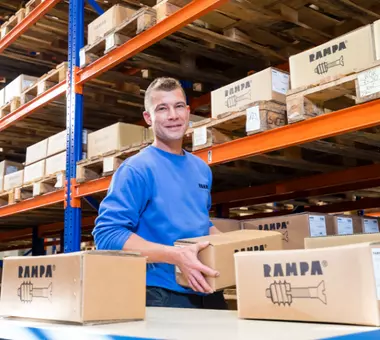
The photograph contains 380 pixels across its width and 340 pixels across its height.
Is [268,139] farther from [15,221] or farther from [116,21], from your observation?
[15,221]

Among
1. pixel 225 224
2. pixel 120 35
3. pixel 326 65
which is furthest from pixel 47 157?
pixel 326 65

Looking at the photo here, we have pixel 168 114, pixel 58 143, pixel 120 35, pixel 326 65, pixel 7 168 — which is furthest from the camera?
pixel 7 168

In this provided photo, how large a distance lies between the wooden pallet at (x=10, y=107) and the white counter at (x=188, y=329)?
16.2 feet

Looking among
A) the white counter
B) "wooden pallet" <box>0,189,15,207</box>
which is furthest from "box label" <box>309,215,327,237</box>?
"wooden pallet" <box>0,189,15,207</box>

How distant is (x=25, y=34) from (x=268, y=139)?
4.28 metres

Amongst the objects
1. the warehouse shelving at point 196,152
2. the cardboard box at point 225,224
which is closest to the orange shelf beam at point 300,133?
the warehouse shelving at point 196,152

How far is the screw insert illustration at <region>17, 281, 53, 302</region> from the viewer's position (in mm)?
1781

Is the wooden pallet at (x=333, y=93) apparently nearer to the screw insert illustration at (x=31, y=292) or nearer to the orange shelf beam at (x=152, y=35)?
the orange shelf beam at (x=152, y=35)

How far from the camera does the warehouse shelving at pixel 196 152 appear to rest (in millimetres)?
2896

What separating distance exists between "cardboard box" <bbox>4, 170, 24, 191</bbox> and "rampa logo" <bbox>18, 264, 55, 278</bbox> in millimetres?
4391

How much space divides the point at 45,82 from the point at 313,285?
4.94 meters

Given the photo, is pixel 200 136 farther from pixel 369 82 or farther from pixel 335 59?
pixel 369 82

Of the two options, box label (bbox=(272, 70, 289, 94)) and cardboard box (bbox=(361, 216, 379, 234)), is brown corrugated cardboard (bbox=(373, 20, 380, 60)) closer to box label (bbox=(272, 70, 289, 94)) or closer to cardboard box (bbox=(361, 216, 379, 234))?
box label (bbox=(272, 70, 289, 94))

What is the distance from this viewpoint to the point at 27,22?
602 centimetres
